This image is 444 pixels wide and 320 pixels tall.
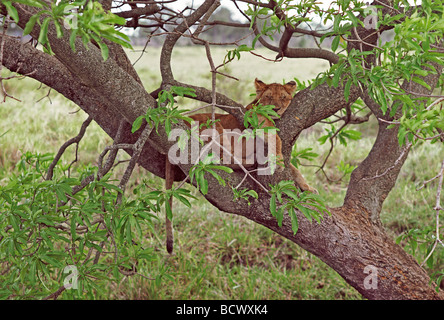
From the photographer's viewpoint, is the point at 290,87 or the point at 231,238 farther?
the point at 231,238

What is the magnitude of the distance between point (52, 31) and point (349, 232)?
162 cm

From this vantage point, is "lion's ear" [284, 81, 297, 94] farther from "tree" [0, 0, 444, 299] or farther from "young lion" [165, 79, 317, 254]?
"tree" [0, 0, 444, 299]

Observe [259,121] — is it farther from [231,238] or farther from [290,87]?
[231,238]

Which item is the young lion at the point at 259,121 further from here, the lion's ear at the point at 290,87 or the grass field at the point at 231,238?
the grass field at the point at 231,238

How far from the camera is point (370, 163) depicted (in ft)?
8.36

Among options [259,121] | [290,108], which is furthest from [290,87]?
[290,108]

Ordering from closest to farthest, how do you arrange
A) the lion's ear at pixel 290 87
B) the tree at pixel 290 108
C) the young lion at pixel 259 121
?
the tree at pixel 290 108
the young lion at pixel 259 121
the lion's ear at pixel 290 87

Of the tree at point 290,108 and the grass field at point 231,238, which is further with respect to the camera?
the grass field at point 231,238

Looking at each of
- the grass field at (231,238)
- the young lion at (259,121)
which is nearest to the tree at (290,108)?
the young lion at (259,121)

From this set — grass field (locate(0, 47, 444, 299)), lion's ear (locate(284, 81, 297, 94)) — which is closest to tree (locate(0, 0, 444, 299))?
lion's ear (locate(284, 81, 297, 94))

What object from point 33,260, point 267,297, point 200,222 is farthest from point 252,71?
point 33,260

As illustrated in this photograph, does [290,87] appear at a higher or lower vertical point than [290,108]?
higher

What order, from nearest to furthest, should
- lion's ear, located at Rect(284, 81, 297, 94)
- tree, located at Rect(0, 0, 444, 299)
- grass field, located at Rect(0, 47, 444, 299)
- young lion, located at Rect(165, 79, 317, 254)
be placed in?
tree, located at Rect(0, 0, 444, 299), young lion, located at Rect(165, 79, 317, 254), lion's ear, located at Rect(284, 81, 297, 94), grass field, located at Rect(0, 47, 444, 299)

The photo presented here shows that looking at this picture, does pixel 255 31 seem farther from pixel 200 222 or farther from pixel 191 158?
pixel 200 222
